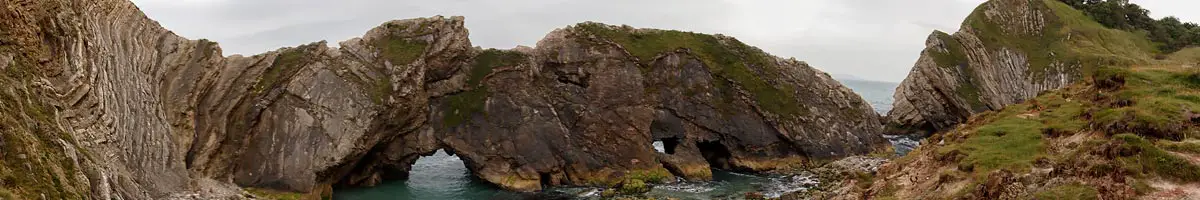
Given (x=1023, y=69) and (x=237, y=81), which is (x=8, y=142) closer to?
(x=237, y=81)

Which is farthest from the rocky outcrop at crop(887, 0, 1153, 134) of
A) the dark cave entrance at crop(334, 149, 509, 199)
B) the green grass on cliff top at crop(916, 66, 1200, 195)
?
the dark cave entrance at crop(334, 149, 509, 199)

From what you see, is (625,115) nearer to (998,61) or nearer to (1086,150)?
(1086,150)

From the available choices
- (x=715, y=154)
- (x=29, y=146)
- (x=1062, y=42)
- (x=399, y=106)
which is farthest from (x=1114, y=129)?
(x=1062, y=42)

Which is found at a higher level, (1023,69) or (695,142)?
(1023,69)

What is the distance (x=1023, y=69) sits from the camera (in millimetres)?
79500

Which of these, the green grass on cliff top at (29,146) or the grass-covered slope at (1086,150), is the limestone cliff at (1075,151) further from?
the green grass on cliff top at (29,146)

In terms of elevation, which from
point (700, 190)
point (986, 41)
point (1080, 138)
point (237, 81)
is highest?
point (986, 41)

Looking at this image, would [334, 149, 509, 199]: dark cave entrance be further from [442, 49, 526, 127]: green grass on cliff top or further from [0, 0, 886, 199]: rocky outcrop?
[442, 49, 526, 127]: green grass on cliff top

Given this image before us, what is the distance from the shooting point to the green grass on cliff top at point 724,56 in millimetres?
57353

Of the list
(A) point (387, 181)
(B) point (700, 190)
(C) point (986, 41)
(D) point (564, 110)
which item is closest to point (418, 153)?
(A) point (387, 181)

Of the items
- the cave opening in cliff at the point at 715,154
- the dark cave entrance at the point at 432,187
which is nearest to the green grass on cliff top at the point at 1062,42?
the cave opening in cliff at the point at 715,154

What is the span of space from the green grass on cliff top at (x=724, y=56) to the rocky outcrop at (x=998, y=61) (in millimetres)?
23136

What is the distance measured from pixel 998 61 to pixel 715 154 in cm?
3938

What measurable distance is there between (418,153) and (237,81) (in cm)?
1214
